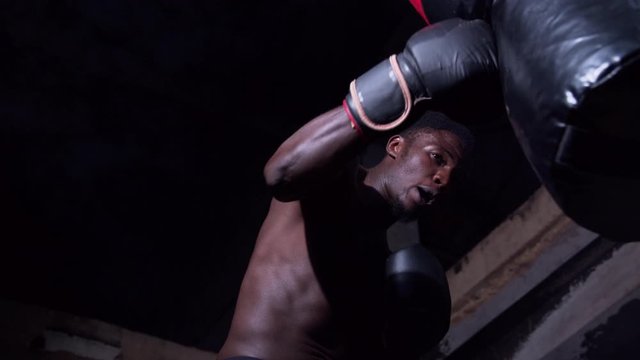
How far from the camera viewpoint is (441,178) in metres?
1.84

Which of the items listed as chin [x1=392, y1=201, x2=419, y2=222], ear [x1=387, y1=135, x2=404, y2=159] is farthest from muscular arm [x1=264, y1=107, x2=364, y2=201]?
ear [x1=387, y1=135, x2=404, y2=159]

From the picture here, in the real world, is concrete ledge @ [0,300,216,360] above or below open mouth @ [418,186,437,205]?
above

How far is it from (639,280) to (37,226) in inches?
129

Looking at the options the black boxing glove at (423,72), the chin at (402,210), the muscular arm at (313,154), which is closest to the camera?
the black boxing glove at (423,72)

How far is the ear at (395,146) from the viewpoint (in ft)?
6.32

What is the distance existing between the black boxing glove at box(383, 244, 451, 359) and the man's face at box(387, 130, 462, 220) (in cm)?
15

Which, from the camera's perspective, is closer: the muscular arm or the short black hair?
the muscular arm

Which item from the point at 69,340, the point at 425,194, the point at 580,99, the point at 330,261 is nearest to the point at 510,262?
the point at 425,194

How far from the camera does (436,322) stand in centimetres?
188

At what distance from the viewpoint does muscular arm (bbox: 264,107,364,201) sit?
1.37 metres

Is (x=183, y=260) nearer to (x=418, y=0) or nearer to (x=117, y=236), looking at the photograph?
(x=117, y=236)

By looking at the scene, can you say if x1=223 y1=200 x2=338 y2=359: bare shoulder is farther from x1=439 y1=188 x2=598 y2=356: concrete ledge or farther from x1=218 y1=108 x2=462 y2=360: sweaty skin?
x1=439 y1=188 x2=598 y2=356: concrete ledge

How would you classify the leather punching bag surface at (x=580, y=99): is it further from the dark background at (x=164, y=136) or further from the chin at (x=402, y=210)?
the dark background at (x=164, y=136)

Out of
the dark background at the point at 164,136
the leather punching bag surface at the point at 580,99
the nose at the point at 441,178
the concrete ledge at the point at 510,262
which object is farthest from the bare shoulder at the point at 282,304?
the dark background at the point at 164,136
